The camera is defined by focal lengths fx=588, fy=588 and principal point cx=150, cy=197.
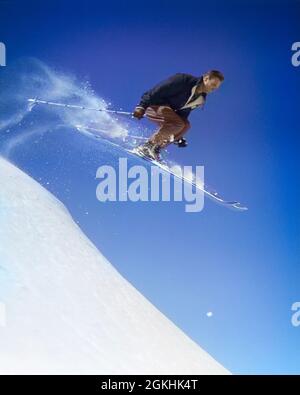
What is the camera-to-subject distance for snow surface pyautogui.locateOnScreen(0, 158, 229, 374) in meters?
2.87

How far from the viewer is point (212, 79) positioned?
10.4 feet

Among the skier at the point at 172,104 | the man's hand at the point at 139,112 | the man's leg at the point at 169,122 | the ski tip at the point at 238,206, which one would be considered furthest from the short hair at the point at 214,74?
the ski tip at the point at 238,206

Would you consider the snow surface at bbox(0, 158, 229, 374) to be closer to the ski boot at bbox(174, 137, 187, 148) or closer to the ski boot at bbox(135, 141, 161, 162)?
the ski boot at bbox(135, 141, 161, 162)

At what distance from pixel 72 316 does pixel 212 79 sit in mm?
1452

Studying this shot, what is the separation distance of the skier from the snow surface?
2.17 ft

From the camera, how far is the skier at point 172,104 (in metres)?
3.19

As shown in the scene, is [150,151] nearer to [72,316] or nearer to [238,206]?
[238,206]

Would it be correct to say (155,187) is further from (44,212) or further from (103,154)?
(44,212)

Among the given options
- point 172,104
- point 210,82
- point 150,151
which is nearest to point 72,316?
point 150,151

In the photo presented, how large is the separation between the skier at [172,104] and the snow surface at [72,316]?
662mm

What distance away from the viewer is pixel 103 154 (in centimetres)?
319

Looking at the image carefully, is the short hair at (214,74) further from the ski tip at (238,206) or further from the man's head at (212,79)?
the ski tip at (238,206)

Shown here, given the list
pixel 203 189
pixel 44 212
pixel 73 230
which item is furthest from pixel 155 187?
pixel 44 212
